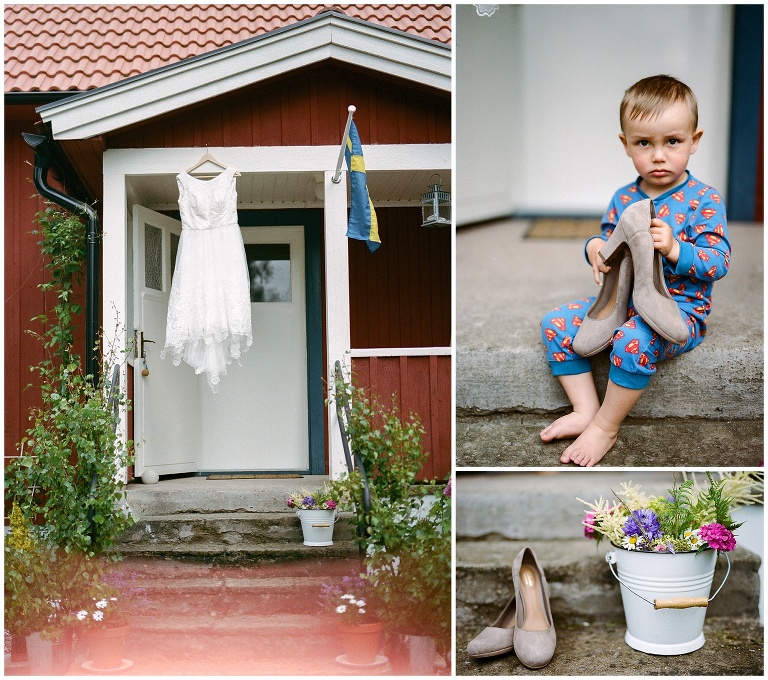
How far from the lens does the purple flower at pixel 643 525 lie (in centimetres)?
269

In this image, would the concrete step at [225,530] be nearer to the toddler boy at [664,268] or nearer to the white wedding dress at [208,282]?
the white wedding dress at [208,282]

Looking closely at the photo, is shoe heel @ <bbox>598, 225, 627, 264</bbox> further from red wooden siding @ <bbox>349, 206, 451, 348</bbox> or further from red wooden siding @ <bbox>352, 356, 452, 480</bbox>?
red wooden siding @ <bbox>349, 206, 451, 348</bbox>

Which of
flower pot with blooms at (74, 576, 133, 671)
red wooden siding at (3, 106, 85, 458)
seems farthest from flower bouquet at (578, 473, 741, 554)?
red wooden siding at (3, 106, 85, 458)

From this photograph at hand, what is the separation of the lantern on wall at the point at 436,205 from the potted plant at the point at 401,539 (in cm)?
118

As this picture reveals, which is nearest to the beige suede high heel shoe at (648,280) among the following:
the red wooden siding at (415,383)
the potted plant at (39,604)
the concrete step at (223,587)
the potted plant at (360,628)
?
the red wooden siding at (415,383)

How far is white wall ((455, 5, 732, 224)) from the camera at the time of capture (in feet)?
14.0

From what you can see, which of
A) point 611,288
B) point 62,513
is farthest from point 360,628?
point 611,288

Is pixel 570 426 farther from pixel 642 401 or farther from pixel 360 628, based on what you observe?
pixel 360 628

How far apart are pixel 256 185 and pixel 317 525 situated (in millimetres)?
1962

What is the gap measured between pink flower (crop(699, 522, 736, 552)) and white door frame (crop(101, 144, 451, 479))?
1826 mm

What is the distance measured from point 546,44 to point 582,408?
2580 mm

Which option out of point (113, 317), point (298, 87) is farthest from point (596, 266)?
point (113, 317)

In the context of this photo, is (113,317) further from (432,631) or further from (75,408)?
(432,631)

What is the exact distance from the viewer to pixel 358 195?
3.42 m
